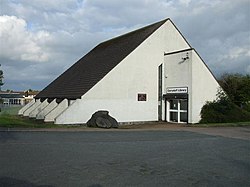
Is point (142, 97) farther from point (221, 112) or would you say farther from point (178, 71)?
point (221, 112)

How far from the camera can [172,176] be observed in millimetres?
8258

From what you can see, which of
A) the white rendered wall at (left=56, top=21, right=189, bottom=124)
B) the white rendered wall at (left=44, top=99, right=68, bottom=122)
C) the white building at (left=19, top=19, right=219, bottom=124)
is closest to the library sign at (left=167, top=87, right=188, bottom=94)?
the white building at (left=19, top=19, right=219, bottom=124)

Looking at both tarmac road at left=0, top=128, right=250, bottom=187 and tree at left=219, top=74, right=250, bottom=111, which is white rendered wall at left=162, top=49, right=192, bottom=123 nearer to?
tree at left=219, top=74, right=250, bottom=111

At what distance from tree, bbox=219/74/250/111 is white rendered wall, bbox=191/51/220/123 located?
11.8 metres

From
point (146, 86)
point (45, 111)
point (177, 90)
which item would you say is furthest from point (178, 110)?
point (45, 111)

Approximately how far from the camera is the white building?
2877 centimetres

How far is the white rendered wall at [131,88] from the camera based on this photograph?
1103 inches

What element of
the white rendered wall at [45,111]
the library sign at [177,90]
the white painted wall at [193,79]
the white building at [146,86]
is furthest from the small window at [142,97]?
the white rendered wall at [45,111]

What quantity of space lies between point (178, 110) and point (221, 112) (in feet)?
12.2

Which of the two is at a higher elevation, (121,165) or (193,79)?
(193,79)

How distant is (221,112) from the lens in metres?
30.4

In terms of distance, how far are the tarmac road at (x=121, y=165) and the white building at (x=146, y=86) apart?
1483cm

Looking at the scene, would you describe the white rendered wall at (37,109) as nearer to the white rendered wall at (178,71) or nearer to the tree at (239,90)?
the white rendered wall at (178,71)

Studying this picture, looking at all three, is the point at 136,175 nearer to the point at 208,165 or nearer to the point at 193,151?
the point at 208,165
